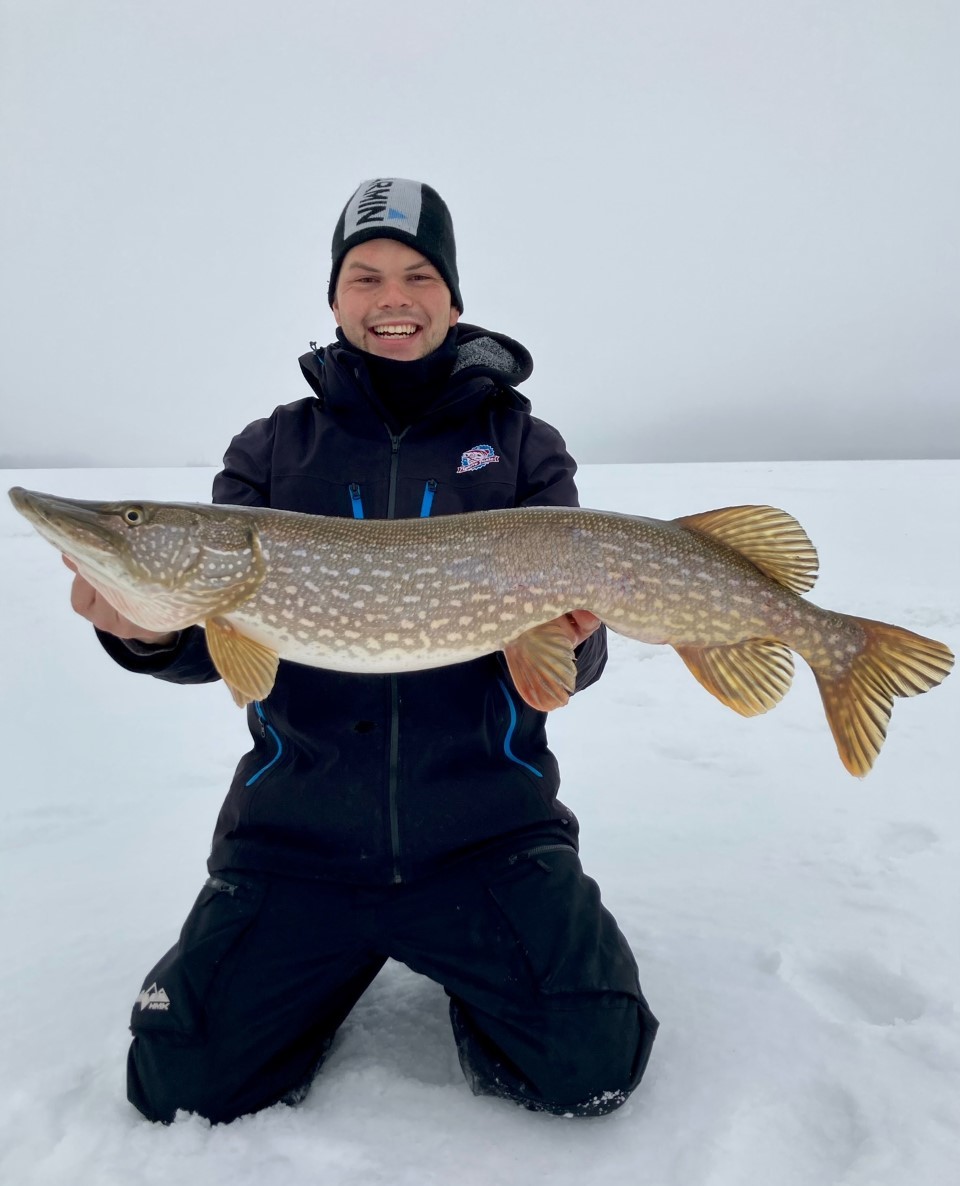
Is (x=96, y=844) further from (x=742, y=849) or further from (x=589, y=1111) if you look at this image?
(x=742, y=849)

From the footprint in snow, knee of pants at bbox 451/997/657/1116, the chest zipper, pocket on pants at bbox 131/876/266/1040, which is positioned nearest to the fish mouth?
pocket on pants at bbox 131/876/266/1040

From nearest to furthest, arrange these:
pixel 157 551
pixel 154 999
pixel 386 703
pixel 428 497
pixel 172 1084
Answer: pixel 172 1084, pixel 154 999, pixel 157 551, pixel 386 703, pixel 428 497

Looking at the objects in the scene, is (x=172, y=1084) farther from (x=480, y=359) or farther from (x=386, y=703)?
(x=480, y=359)

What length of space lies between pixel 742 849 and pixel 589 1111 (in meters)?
1.13

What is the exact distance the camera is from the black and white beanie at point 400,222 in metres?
2.18

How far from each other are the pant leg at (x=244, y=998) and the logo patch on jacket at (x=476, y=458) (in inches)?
43.8

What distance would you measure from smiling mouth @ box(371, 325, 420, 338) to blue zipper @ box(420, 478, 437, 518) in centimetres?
45

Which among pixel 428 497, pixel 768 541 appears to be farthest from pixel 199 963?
pixel 768 541

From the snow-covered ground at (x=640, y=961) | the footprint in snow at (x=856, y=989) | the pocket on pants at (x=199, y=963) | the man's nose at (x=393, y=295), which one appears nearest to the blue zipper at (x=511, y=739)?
the snow-covered ground at (x=640, y=961)

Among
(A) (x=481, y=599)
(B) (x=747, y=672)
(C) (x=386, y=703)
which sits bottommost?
(C) (x=386, y=703)

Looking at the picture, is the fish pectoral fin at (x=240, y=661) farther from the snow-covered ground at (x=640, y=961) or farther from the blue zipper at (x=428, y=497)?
the snow-covered ground at (x=640, y=961)

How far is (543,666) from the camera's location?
1.86 meters

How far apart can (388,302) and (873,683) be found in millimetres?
1609

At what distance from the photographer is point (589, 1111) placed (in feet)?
5.09
